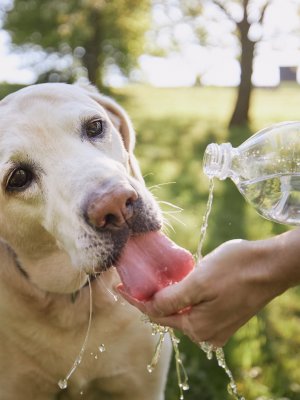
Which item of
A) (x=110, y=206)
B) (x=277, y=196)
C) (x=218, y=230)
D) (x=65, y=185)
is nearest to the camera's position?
(x=110, y=206)

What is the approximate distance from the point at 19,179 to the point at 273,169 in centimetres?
100

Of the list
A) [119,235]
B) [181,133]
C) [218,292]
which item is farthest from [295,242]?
[181,133]

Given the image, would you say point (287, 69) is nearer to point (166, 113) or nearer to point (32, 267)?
point (166, 113)

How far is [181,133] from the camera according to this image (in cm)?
1163

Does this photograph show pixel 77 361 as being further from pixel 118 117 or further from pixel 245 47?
pixel 245 47

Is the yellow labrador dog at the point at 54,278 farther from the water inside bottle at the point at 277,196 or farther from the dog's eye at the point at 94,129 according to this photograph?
the water inside bottle at the point at 277,196

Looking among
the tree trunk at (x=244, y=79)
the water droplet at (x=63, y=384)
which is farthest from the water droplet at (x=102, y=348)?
the tree trunk at (x=244, y=79)

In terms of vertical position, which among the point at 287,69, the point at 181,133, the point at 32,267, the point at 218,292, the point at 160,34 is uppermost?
the point at 218,292

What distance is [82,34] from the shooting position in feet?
68.1

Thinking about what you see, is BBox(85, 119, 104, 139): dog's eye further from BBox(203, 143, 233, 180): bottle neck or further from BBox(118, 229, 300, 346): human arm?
BBox(118, 229, 300, 346): human arm

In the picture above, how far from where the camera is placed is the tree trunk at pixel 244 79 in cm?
1333

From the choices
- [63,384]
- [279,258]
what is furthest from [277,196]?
[63,384]

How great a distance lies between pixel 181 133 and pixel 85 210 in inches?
388

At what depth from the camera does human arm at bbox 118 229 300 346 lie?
1804mm
